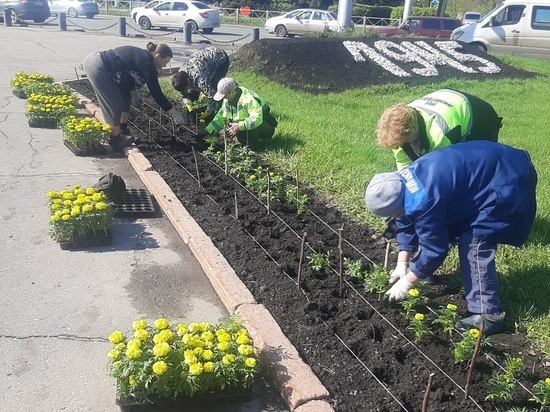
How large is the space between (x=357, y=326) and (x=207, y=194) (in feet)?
8.03

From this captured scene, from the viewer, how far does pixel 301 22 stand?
2578 centimetres

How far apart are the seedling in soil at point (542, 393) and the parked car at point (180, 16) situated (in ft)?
81.3

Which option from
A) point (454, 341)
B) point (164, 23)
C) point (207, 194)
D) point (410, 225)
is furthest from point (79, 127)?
point (164, 23)

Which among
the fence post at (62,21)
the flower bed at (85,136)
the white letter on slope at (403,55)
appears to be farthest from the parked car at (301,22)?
the flower bed at (85,136)

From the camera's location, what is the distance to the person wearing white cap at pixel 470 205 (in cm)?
311

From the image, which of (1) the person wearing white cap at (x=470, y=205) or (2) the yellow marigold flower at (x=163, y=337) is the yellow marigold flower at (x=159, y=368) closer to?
(2) the yellow marigold flower at (x=163, y=337)

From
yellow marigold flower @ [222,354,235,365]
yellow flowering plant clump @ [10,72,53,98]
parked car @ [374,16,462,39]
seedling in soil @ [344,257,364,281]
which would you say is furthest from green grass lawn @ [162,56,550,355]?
parked car @ [374,16,462,39]

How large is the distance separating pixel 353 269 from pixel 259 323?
2.72 feet

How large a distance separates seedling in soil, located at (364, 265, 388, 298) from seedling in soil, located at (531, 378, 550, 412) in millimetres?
1049

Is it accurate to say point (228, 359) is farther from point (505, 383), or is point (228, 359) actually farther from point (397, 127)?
point (397, 127)

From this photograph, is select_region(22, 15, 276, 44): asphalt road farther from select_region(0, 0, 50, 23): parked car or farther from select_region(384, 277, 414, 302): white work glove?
select_region(384, 277, 414, 302): white work glove

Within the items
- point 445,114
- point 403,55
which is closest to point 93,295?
point 445,114

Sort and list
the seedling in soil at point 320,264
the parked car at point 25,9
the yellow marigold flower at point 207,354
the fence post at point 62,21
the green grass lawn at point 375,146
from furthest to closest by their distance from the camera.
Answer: the parked car at point 25,9 → the fence post at point 62,21 → the seedling in soil at point 320,264 → the green grass lawn at point 375,146 → the yellow marigold flower at point 207,354

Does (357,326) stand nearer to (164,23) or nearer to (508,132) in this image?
(508,132)
